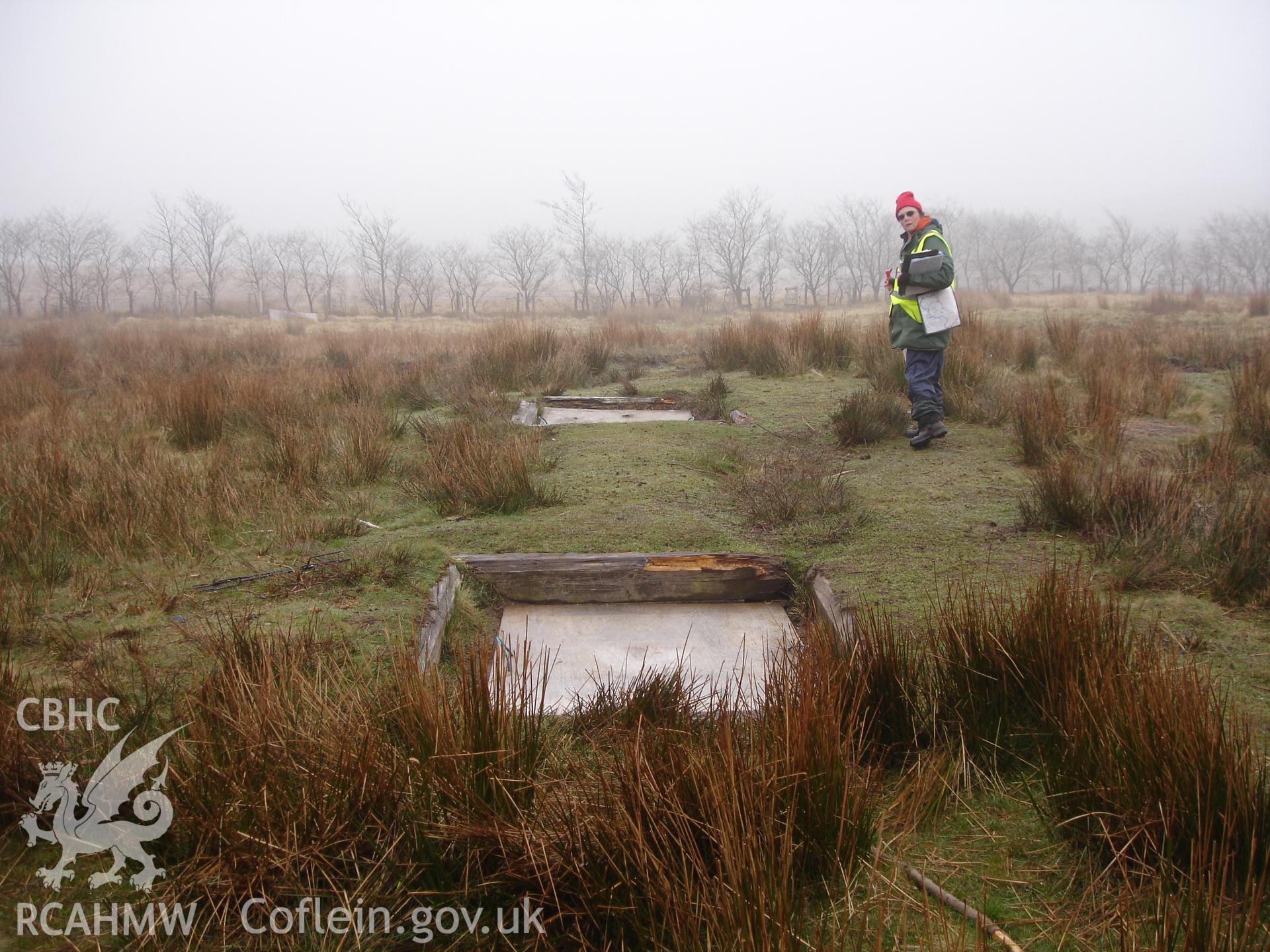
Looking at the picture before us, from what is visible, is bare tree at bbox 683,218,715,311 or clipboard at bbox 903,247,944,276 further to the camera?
bare tree at bbox 683,218,715,311

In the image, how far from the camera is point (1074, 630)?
7.27ft

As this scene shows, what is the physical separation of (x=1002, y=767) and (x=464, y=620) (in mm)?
2124

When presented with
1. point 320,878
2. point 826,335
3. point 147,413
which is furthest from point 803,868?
point 826,335

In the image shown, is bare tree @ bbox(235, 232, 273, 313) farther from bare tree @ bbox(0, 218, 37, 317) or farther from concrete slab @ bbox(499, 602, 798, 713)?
concrete slab @ bbox(499, 602, 798, 713)

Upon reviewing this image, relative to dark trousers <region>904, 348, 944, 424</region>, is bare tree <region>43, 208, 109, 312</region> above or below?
above

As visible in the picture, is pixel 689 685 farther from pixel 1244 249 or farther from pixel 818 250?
pixel 1244 249

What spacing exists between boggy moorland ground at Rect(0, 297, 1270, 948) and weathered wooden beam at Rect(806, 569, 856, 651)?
5.7 inches

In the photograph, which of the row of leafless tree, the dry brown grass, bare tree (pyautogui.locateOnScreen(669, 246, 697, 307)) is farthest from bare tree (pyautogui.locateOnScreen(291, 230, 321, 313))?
the dry brown grass

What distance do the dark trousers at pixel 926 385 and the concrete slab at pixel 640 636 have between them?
2845mm

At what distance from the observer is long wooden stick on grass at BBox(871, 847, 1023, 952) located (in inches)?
57.3

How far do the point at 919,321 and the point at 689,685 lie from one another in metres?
4.07

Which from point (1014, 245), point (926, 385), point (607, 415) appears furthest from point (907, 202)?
point (1014, 245)

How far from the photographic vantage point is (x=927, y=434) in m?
5.91

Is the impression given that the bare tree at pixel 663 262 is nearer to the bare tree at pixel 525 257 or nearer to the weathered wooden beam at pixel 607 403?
the bare tree at pixel 525 257
